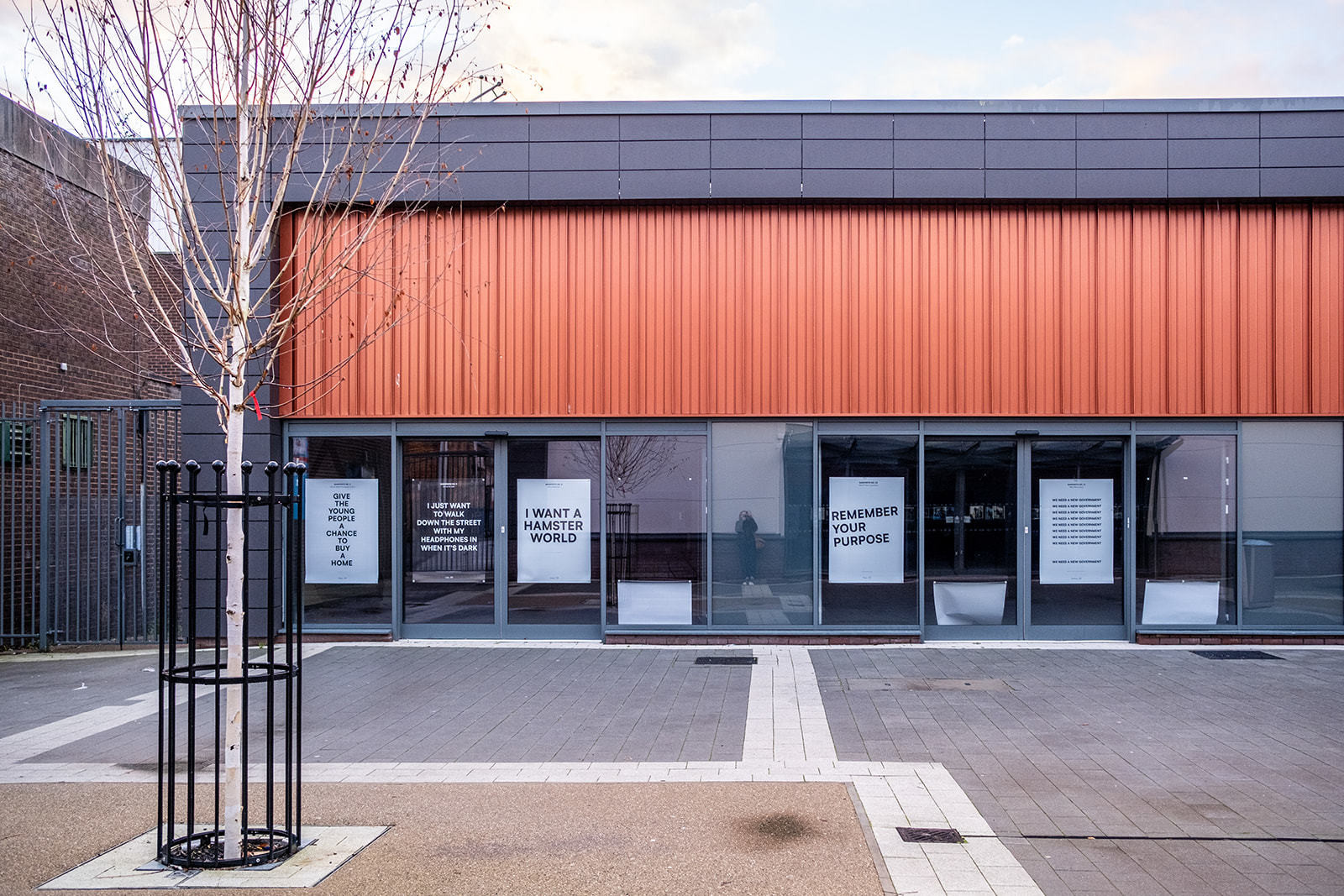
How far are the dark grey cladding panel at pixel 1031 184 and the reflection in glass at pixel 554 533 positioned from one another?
5804 mm

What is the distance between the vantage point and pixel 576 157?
12164 millimetres

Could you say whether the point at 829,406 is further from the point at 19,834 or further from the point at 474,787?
the point at 19,834

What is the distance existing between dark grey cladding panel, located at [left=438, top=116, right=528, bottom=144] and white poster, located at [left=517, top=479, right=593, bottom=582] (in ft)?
14.0

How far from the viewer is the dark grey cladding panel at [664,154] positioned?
12.1m

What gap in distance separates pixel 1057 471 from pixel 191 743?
1019 centimetres

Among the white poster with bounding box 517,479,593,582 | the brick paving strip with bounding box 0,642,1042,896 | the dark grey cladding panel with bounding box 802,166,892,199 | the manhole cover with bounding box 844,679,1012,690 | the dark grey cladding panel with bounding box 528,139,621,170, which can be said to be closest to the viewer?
the brick paving strip with bounding box 0,642,1042,896

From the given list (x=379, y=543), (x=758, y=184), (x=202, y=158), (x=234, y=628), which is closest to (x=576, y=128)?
(x=758, y=184)

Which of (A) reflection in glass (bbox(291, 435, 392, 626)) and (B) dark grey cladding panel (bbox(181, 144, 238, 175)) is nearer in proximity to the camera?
(B) dark grey cladding panel (bbox(181, 144, 238, 175))

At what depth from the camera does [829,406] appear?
12117 mm

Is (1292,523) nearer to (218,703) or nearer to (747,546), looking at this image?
(747,546)

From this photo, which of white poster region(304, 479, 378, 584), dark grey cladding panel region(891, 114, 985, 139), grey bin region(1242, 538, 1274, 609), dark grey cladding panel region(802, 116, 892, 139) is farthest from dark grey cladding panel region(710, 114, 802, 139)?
grey bin region(1242, 538, 1274, 609)

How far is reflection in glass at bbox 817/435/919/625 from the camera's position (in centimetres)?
1208

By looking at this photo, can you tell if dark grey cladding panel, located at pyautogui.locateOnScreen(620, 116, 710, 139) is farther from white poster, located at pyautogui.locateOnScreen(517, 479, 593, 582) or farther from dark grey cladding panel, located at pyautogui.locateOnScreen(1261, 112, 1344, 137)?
dark grey cladding panel, located at pyautogui.locateOnScreen(1261, 112, 1344, 137)

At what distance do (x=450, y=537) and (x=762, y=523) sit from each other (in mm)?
3899
